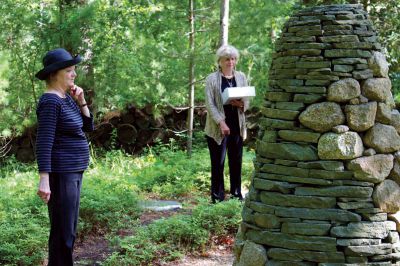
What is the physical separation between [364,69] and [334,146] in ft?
1.85

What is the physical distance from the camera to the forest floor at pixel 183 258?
507 centimetres

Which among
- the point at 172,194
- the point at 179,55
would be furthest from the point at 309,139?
the point at 179,55

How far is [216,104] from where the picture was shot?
5984 mm

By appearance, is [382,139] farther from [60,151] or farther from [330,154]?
[60,151]

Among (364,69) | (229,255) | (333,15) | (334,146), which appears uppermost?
(333,15)

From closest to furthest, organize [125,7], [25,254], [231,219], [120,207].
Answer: [25,254] → [231,219] → [120,207] → [125,7]

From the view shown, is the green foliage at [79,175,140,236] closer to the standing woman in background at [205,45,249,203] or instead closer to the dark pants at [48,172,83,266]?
the standing woman in background at [205,45,249,203]

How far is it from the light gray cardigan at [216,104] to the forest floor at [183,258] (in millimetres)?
1137

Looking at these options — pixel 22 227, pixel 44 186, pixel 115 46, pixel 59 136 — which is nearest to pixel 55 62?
pixel 59 136

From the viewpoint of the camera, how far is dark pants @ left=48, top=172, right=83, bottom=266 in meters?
3.85

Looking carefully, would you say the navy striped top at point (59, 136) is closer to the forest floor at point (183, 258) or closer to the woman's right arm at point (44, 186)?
the woman's right arm at point (44, 186)

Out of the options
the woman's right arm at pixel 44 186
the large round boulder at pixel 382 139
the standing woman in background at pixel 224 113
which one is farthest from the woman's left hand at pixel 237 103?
the woman's right arm at pixel 44 186

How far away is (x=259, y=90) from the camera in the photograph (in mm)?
10844

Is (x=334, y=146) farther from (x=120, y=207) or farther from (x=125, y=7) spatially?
(x=125, y=7)
